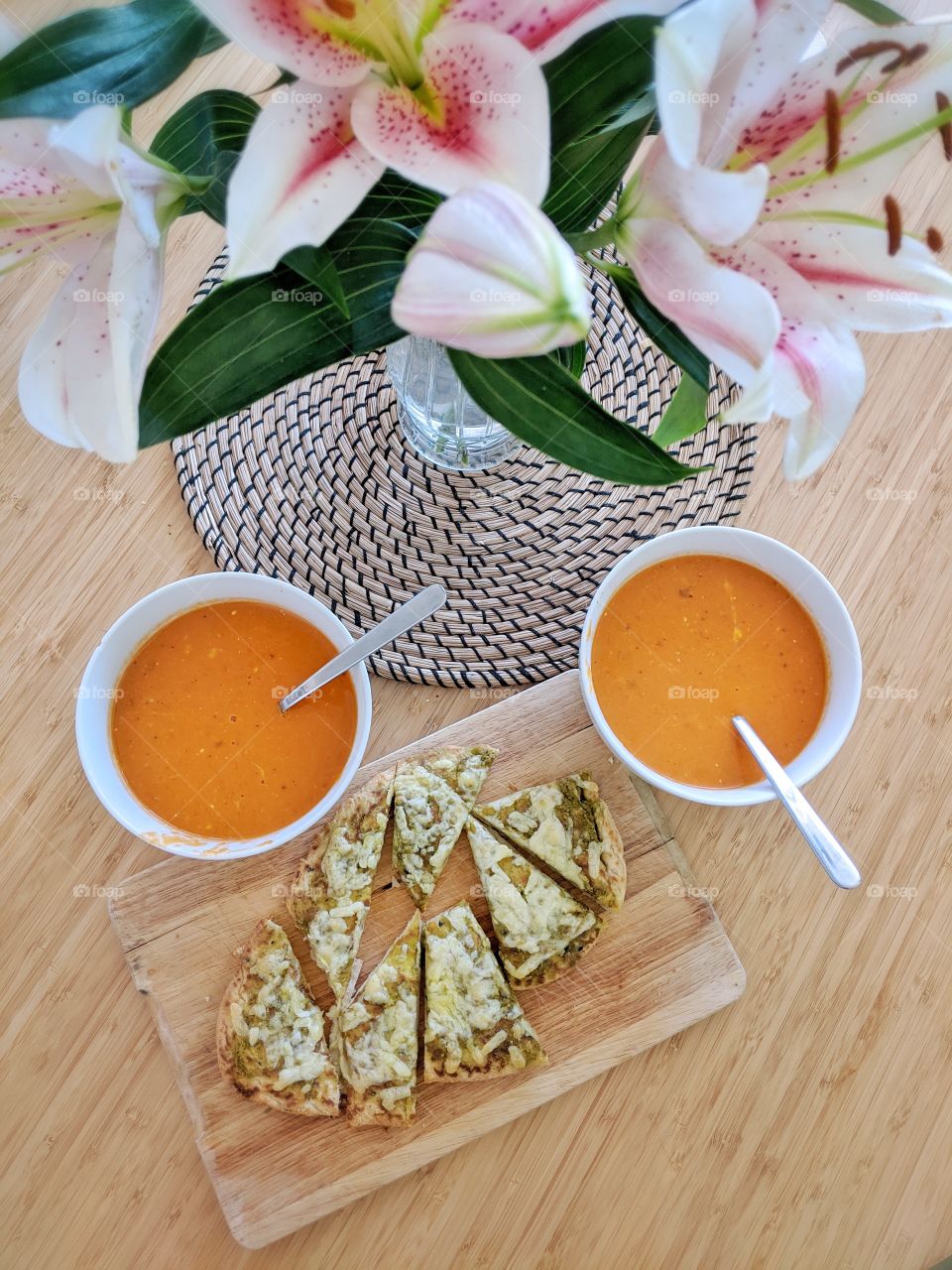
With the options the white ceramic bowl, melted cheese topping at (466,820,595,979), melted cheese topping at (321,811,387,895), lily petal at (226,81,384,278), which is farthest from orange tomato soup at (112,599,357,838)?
lily petal at (226,81,384,278)

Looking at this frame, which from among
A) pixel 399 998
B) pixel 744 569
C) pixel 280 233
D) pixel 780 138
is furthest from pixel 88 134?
pixel 399 998

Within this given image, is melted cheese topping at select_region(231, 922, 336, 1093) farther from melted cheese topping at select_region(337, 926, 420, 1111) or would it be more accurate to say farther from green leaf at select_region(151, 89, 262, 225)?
green leaf at select_region(151, 89, 262, 225)

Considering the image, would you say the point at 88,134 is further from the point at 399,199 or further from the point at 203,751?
the point at 203,751

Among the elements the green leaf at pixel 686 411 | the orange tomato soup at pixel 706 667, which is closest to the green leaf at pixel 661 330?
the green leaf at pixel 686 411

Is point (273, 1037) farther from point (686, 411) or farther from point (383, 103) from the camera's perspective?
point (383, 103)

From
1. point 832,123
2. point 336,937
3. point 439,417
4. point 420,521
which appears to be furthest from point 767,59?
point 336,937
